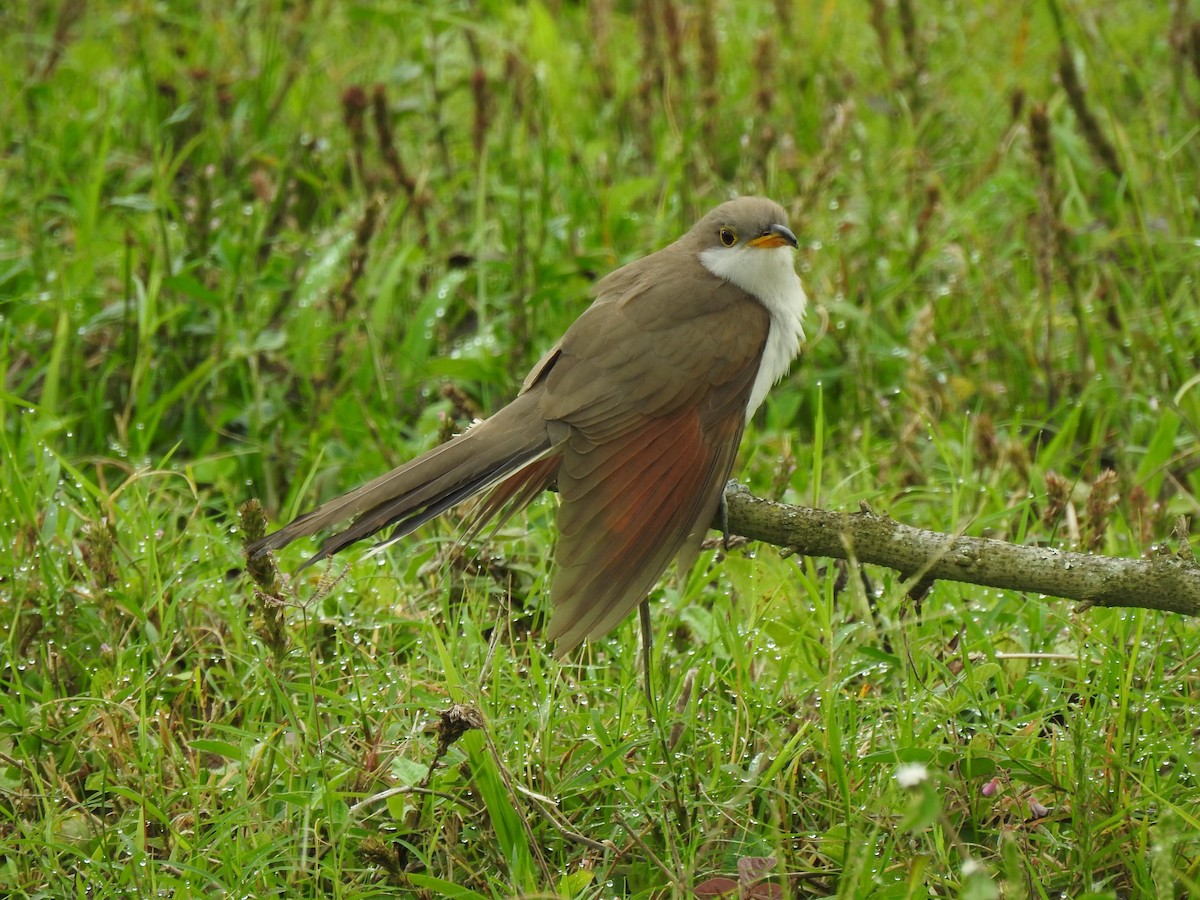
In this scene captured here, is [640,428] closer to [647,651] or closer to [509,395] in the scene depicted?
[647,651]

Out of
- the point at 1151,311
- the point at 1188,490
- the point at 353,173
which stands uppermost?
the point at 353,173

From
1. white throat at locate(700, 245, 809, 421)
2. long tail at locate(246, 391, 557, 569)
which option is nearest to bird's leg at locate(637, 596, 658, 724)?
long tail at locate(246, 391, 557, 569)

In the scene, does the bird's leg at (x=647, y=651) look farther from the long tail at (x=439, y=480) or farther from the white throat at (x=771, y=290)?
the white throat at (x=771, y=290)

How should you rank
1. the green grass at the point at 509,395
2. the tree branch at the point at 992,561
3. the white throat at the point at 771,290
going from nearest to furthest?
the tree branch at the point at 992,561, the green grass at the point at 509,395, the white throat at the point at 771,290

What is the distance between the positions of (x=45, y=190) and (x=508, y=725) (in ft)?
10.4

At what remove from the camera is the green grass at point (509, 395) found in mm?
2766

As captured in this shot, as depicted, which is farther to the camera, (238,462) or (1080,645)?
(238,462)

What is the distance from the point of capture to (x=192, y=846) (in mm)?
2705

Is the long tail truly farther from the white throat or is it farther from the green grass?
the white throat

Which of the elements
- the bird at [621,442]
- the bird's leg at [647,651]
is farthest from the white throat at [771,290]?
the bird's leg at [647,651]

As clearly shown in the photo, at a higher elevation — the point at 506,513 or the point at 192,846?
the point at 506,513

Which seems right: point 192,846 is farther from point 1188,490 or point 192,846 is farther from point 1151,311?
point 1151,311

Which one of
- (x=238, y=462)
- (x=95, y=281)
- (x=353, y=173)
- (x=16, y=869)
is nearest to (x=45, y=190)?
(x=95, y=281)

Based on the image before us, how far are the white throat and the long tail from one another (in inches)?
24.6
